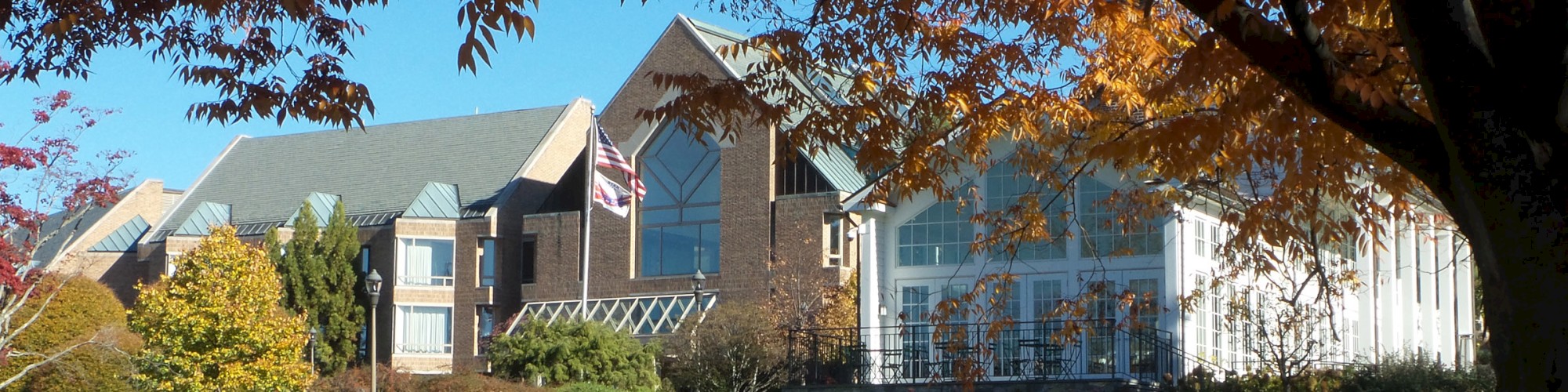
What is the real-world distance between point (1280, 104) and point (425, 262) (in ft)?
140

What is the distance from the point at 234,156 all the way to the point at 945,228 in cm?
4185

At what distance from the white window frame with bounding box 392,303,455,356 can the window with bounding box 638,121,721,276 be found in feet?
28.5

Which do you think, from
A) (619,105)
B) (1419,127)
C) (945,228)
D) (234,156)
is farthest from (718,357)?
(234,156)

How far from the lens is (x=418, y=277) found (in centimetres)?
4741

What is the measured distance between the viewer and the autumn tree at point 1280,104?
15.2 feet

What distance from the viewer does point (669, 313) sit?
3997 centimetres

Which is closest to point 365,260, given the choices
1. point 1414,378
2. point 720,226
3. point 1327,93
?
point 720,226

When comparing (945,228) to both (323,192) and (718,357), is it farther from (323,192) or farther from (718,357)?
(323,192)

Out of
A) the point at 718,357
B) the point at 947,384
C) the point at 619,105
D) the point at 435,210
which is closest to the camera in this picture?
the point at 947,384

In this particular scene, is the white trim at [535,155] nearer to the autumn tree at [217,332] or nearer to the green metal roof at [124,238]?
the autumn tree at [217,332]

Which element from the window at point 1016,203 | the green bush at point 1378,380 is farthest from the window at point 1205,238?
the green bush at point 1378,380

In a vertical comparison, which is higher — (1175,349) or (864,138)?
(864,138)

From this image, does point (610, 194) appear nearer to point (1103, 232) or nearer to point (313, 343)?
point (313, 343)

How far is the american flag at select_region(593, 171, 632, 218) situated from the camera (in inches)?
1448
